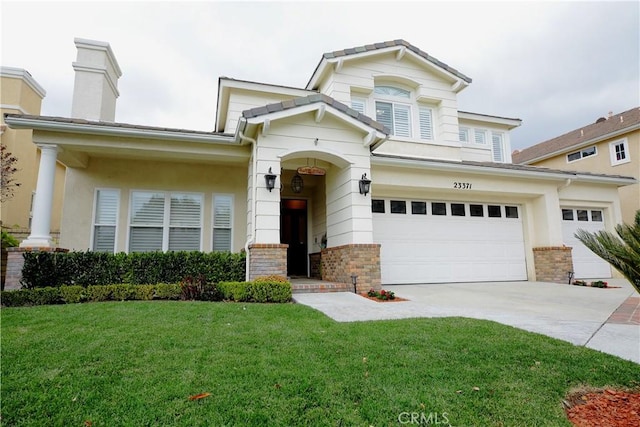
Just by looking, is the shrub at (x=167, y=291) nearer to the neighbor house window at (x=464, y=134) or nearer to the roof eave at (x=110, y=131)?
the roof eave at (x=110, y=131)

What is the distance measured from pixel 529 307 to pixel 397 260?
156 inches

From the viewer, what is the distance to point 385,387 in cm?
276

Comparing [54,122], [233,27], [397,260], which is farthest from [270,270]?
[233,27]

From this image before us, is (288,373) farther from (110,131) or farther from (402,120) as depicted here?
(402,120)

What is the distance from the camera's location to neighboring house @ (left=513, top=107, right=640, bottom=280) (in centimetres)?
1248

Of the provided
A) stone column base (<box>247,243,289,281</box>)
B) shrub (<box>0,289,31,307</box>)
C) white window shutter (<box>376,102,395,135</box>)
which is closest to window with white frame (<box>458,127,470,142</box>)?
white window shutter (<box>376,102,395,135</box>)

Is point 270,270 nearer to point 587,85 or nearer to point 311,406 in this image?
point 311,406

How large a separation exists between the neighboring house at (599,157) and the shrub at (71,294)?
14760mm

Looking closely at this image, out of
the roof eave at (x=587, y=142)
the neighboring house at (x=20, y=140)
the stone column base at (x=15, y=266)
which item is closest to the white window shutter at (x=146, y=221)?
the stone column base at (x=15, y=266)

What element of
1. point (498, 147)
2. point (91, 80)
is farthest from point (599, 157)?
point (91, 80)

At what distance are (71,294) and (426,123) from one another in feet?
36.8

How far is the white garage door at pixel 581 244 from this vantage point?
12.2 m

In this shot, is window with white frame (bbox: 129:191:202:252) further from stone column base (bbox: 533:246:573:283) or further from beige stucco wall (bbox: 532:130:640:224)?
beige stucco wall (bbox: 532:130:640:224)

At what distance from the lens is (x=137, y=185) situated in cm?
930
